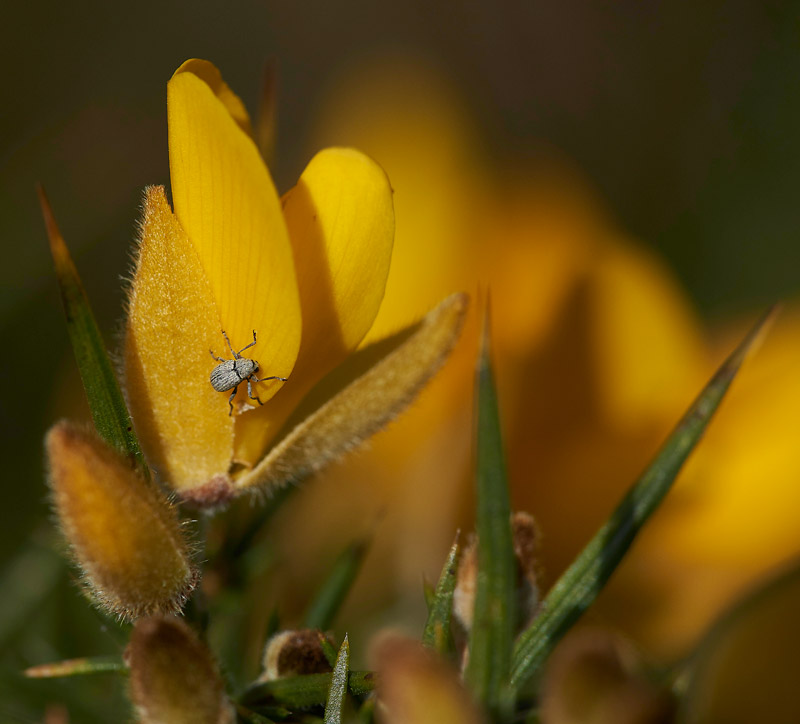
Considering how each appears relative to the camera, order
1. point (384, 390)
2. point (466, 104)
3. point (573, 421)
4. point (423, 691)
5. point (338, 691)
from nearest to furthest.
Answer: point (423, 691), point (338, 691), point (384, 390), point (573, 421), point (466, 104)

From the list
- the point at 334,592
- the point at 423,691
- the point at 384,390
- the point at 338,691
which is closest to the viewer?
the point at 423,691

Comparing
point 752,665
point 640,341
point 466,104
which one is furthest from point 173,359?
point 466,104

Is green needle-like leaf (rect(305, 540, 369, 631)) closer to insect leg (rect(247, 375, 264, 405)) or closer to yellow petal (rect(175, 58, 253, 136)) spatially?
insect leg (rect(247, 375, 264, 405))

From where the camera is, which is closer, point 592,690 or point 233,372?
point 592,690

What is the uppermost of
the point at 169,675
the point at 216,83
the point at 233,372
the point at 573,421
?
the point at 216,83

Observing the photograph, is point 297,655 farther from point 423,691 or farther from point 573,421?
point 573,421

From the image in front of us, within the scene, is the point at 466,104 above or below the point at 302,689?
above

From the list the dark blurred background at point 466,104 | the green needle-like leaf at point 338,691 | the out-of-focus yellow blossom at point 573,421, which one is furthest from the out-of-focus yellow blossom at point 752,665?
the dark blurred background at point 466,104

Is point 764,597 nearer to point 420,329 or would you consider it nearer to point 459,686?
point 459,686
